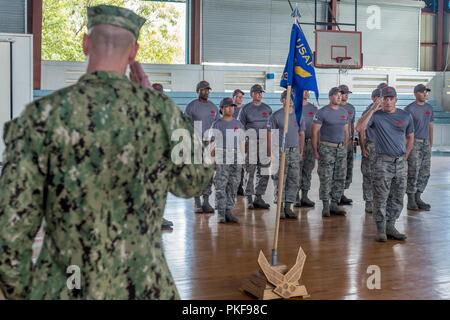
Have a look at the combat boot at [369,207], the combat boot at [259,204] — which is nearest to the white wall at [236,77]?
the combat boot at [259,204]

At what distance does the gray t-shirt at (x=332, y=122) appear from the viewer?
281 inches

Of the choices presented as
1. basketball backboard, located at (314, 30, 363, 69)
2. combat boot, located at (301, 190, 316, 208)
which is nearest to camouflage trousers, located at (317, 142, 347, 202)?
combat boot, located at (301, 190, 316, 208)

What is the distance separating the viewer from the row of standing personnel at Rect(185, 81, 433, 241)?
5.68 m

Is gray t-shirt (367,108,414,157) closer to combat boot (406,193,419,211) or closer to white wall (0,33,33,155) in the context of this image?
combat boot (406,193,419,211)

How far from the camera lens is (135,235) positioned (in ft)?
4.83

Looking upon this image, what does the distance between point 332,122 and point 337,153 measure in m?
0.37

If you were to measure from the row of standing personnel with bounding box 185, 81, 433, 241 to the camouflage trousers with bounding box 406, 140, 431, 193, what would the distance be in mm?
11

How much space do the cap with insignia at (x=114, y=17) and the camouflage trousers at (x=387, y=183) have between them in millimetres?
4425

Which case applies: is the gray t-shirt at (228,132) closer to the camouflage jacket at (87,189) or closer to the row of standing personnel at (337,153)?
the row of standing personnel at (337,153)

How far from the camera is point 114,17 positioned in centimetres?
150

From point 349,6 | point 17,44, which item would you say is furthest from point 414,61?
point 17,44

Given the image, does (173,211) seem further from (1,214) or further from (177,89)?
(177,89)

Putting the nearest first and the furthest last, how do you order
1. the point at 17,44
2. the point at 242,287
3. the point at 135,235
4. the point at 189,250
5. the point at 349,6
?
the point at 135,235
the point at 242,287
the point at 189,250
the point at 17,44
the point at 349,6

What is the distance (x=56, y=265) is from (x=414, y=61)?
17.5 meters
